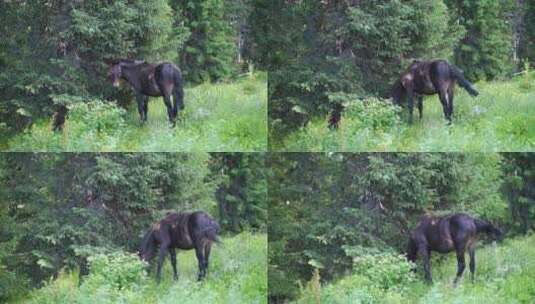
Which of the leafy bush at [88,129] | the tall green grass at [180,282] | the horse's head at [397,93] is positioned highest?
the horse's head at [397,93]

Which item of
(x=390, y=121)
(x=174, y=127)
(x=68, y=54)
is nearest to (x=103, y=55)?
(x=68, y=54)

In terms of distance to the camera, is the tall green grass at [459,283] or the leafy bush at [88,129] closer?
the tall green grass at [459,283]

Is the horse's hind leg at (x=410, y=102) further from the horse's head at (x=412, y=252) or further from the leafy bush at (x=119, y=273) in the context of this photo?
the leafy bush at (x=119, y=273)

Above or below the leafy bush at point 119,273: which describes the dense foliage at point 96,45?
above

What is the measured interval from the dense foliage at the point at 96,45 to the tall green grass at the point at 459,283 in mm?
1951

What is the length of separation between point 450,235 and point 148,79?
105 inches

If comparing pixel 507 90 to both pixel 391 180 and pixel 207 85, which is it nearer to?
pixel 391 180

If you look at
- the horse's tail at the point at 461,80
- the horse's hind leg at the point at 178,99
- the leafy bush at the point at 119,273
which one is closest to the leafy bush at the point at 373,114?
the horse's tail at the point at 461,80

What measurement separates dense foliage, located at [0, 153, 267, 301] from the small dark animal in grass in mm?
231

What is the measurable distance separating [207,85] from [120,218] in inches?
50.1

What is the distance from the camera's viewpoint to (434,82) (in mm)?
7203

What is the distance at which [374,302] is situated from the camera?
7.22m

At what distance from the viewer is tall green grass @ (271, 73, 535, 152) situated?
719cm

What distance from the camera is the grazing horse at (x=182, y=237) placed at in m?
7.31
